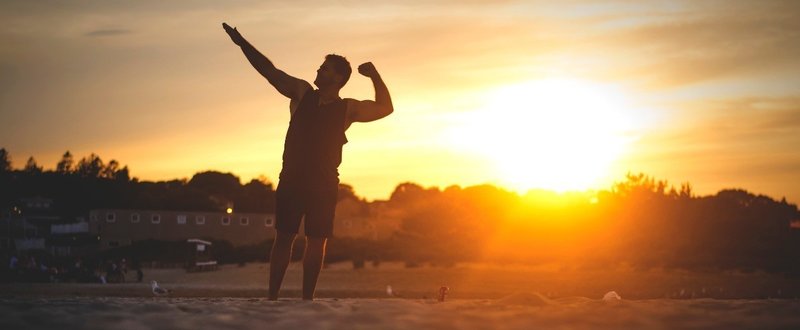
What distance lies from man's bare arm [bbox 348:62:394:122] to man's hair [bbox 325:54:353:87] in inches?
8.4

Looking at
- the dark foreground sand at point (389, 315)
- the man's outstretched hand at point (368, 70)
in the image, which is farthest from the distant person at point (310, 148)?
the dark foreground sand at point (389, 315)

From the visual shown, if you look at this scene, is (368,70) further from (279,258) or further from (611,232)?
(611,232)

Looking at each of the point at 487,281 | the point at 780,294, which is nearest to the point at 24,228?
the point at 487,281

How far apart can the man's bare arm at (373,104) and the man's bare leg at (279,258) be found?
4.14 ft

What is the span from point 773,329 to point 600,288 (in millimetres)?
32323

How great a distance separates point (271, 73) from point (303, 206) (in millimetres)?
1242

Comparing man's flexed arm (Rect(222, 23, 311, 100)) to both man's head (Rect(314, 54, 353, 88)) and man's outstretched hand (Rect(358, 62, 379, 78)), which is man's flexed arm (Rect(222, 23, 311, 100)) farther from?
man's outstretched hand (Rect(358, 62, 379, 78))

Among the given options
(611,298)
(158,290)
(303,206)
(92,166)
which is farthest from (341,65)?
(92,166)

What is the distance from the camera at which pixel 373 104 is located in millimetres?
8570

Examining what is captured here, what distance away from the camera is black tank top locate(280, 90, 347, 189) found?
26.8 ft

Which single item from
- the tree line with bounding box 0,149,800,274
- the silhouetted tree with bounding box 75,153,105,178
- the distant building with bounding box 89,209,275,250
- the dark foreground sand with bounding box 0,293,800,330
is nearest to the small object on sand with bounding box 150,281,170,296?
the tree line with bounding box 0,149,800,274

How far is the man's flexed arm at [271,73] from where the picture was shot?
27.0 ft

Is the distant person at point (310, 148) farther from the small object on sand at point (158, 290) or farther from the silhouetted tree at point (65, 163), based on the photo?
the silhouetted tree at point (65, 163)

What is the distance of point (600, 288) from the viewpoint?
37.7 meters
